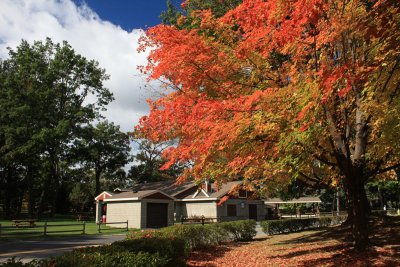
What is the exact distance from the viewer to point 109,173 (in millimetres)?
74875

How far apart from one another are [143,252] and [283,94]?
5073mm

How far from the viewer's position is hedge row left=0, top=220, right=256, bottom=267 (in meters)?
6.36

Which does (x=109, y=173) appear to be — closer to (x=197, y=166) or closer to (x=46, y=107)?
(x=46, y=107)

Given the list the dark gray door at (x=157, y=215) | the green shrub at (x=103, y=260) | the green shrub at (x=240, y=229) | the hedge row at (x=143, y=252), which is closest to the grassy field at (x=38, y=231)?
the dark gray door at (x=157, y=215)

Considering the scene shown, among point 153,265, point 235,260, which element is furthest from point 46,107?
point 153,265

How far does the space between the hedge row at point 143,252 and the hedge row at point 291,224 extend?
750cm

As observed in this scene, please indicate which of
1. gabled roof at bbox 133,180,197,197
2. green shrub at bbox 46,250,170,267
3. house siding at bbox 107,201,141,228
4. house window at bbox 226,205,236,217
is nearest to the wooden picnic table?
house siding at bbox 107,201,141,228

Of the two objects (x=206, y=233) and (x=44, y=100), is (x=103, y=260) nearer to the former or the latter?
(x=206, y=233)

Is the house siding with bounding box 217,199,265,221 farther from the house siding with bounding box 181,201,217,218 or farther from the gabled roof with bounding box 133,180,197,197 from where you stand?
the gabled roof with bounding box 133,180,197,197

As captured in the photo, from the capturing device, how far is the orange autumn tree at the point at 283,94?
8086mm

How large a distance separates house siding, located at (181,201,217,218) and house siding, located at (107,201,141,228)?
9443 millimetres

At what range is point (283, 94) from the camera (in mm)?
8133

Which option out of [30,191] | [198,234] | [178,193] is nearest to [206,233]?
[198,234]

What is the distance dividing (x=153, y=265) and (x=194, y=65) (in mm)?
5581
